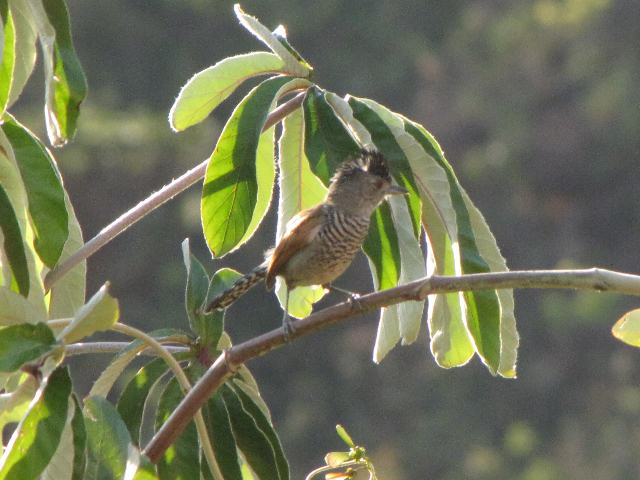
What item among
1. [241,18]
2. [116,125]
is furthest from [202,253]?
[241,18]

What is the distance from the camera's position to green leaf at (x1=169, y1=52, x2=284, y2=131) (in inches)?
104

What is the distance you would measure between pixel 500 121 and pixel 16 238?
939 inches

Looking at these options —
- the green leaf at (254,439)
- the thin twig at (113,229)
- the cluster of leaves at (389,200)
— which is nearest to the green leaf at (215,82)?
the cluster of leaves at (389,200)

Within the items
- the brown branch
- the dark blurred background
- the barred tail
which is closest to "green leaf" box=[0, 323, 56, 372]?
the brown branch

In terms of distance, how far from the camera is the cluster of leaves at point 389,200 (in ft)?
8.15

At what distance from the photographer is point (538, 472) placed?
2047 cm

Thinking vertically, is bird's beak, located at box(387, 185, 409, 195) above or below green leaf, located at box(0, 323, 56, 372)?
above

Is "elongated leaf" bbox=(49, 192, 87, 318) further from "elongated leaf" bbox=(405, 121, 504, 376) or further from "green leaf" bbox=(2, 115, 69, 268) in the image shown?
"elongated leaf" bbox=(405, 121, 504, 376)

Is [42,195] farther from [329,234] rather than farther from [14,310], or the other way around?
[329,234]

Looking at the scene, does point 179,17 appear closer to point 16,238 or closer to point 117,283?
point 117,283

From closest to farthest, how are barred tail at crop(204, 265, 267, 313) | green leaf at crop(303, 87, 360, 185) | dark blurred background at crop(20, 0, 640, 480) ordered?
green leaf at crop(303, 87, 360, 185) < barred tail at crop(204, 265, 267, 313) < dark blurred background at crop(20, 0, 640, 480)

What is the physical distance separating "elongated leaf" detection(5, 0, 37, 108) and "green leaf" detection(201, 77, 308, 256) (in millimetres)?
390

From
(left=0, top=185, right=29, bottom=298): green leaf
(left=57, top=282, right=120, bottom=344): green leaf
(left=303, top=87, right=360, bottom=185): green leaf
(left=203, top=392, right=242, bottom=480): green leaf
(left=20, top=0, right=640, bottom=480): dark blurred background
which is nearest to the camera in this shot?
(left=57, top=282, right=120, bottom=344): green leaf

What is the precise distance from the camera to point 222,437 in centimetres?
255
